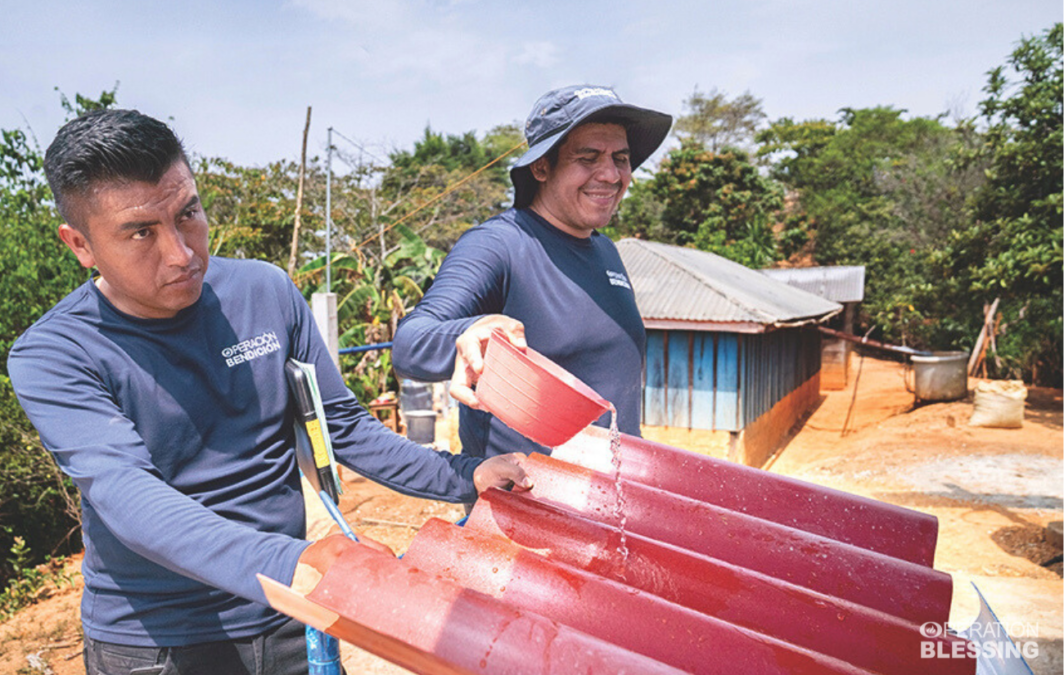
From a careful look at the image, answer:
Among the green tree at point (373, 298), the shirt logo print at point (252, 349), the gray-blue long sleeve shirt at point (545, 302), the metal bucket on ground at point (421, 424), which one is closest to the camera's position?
the shirt logo print at point (252, 349)

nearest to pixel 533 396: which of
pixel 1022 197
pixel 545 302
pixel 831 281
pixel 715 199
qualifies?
pixel 545 302

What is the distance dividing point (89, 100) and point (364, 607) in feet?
29.8

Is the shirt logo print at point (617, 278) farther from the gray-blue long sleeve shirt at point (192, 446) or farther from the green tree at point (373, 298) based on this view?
the green tree at point (373, 298)

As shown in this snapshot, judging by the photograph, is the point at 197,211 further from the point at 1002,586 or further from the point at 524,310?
the point at 1002,586

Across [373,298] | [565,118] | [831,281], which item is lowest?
[831,281]

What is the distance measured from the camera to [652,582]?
1.32m

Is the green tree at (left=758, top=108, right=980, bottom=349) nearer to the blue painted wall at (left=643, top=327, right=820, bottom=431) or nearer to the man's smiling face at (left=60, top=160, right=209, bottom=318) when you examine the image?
the blue painted wall at (left=643, top=327, right=820, bottom=431)

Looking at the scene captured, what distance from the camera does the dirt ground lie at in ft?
15.5

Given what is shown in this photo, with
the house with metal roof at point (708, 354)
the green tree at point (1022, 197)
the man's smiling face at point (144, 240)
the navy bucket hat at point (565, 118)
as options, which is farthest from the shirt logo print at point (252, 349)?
the green tree at point (1022, 197)

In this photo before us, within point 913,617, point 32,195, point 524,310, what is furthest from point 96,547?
point 32,195

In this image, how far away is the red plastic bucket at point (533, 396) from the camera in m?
1.08

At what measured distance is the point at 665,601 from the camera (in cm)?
119

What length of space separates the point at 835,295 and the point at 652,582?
22.2 m

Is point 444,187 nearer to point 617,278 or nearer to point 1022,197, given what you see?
point 1022,197
